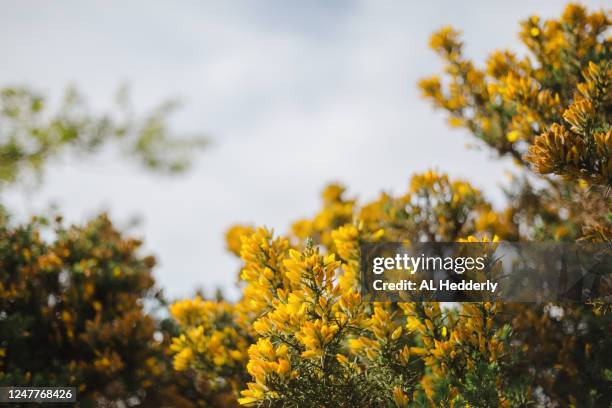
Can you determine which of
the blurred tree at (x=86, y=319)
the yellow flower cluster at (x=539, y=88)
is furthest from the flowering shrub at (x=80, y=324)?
the yellow flower cluster at (x=539, y=88)

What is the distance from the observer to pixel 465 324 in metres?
3.05

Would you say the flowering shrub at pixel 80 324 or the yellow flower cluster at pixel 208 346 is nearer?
the yellow flower cluster at pixel 208 346

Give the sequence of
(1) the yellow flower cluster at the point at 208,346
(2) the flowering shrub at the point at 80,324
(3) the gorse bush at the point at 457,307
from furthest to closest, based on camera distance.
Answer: (2) the flowering shrub at the point at 80,324, (1) the yellow flower cluster at the point at 208,346, (3) the gorse bush at the point at 457,307

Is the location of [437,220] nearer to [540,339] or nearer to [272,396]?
[540,339]

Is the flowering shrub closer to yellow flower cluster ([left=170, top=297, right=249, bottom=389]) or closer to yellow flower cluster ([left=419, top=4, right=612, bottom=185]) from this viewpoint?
yellow flower cluster ([left=170, top=297, right=249, bottom=389])

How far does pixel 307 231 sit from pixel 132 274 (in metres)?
1.88

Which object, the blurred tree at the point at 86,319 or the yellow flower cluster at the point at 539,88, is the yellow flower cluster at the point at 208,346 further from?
the yellow flower cluster at the point at 539,88

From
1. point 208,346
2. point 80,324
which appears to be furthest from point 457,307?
point 80,324

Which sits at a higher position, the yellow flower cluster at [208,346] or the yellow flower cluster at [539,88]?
the yellow flower cluster at [539,88]

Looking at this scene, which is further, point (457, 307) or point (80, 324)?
point (80, 324)

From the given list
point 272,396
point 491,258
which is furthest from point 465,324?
point 272,396

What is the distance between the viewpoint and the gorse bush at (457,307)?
279 centimetres

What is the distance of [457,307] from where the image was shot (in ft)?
11.7

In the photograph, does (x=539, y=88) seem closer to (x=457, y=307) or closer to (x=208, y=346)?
(x=457, y=307)
